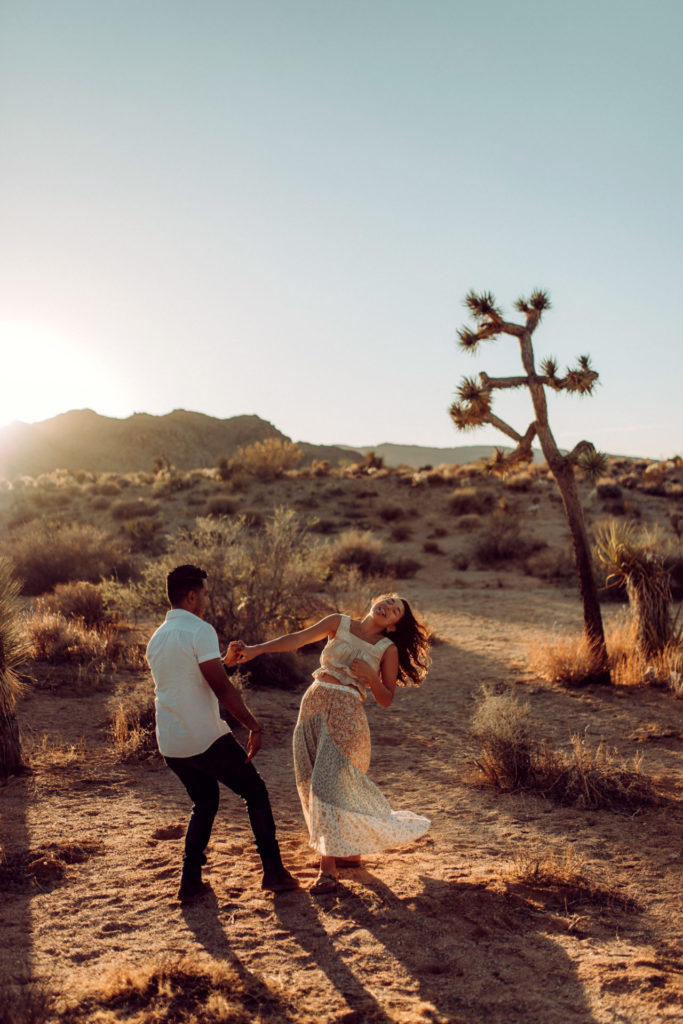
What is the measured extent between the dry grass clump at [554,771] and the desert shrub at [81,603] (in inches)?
311

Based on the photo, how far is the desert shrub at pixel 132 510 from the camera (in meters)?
29.6

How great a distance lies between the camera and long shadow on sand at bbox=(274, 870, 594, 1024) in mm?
3383

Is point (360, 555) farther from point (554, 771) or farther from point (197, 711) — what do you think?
point (197, 711)

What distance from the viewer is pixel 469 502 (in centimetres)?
3070

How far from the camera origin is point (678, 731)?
26.6 ft

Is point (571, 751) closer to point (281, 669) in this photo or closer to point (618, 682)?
point (618, 682)

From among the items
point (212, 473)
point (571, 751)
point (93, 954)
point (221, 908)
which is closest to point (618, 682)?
point (571, 751)

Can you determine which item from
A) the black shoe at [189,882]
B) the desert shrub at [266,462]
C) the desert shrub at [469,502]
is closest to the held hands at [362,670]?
the black shoe at [189,882]

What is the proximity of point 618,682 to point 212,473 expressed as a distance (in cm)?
3062

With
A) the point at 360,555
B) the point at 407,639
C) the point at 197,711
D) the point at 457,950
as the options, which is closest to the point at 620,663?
the point at 407,639

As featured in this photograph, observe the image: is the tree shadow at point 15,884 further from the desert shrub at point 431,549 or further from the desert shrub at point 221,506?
the desert shrub at point 221,506

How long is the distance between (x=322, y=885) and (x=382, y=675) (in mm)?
1202

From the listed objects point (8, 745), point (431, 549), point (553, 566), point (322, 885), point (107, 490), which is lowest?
point (322, 885)

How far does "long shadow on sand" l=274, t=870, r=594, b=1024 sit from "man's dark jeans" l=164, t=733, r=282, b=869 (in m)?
0.48
